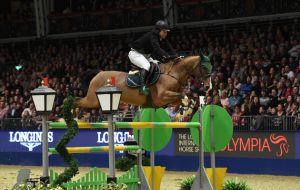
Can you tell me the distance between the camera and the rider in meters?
12.5

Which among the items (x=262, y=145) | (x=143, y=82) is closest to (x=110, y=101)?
(x=143, y=82)

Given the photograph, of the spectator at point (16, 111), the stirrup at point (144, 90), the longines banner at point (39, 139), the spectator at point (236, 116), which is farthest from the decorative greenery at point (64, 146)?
the spectator at point (16, 111)

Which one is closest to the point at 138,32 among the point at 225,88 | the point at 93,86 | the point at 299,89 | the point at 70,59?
the point at 70,59

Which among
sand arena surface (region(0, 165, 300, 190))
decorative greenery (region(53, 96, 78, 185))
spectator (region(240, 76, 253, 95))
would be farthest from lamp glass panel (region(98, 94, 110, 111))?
spectator (region(240, 76, 253, 95))

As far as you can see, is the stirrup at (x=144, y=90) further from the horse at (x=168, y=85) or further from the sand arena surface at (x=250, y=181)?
the sand arena surface at (x=250, y=181)

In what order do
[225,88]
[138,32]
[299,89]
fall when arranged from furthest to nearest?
[138,32], [225,88], [299,89]

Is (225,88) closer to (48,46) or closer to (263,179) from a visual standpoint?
(263,179)

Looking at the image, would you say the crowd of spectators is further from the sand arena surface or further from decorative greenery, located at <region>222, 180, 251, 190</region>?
decorative greenery, located at <region>222, 180, 251, 190</region>

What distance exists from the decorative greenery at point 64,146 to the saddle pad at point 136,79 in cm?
252

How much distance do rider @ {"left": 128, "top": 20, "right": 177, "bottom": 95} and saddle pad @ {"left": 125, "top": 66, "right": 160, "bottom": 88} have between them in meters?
0.14

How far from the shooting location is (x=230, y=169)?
1969 centimetres

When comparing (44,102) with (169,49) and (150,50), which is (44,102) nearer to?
(150,50)

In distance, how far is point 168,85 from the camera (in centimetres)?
1264

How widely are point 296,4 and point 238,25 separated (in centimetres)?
240
